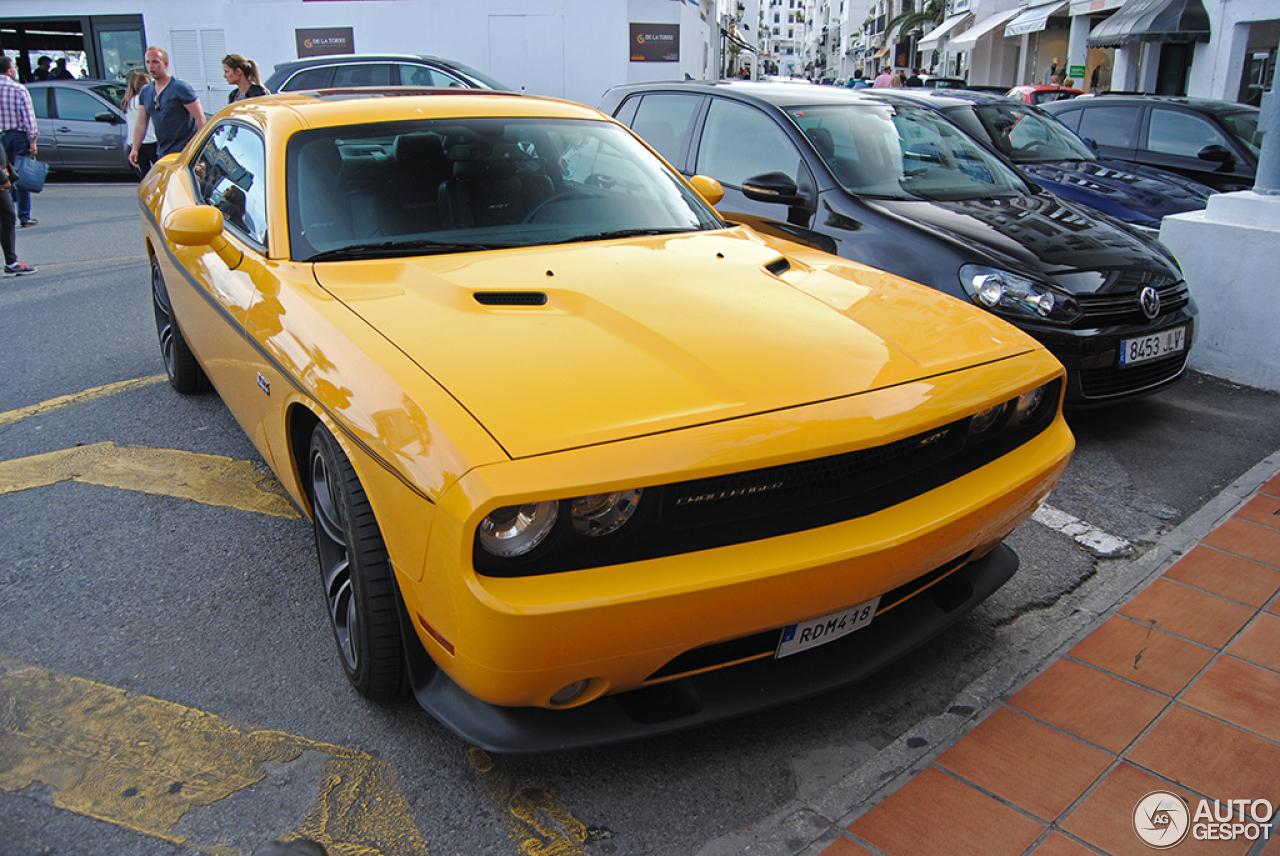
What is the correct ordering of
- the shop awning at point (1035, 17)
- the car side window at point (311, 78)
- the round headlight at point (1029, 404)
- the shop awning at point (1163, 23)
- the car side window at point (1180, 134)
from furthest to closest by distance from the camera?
the shop awning at point (1035, 17)
the shop awning at point (1163, 23)
the car side window at point (311, 78)
the car side window at point (1180, 134)
the round headlight at point (1029, 404)

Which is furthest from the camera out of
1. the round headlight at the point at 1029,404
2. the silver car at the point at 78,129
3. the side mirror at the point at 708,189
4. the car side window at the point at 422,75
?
→ the silver car at the point at 78,129

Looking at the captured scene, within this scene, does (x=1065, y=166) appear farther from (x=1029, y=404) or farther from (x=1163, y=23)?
(x=1163, y=23)

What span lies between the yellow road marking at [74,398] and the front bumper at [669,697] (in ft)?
11.0

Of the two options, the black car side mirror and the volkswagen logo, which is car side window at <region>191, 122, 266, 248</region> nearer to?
the volkswagen logo

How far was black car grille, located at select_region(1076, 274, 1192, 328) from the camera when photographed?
4.05m

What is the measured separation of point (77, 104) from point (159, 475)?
544 inches

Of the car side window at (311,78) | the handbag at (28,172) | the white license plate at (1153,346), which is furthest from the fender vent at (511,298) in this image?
the car side window at (311,78)

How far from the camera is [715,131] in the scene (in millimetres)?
5488

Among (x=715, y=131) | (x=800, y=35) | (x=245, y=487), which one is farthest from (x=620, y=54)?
(x=800, y=35)

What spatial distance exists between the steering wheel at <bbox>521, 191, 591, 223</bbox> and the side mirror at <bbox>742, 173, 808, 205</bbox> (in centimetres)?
186

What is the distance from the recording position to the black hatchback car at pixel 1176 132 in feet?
26.8

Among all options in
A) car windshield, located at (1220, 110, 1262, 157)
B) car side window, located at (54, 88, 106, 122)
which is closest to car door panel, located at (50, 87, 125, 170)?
car side window, located at (54, 88, 106, 122)

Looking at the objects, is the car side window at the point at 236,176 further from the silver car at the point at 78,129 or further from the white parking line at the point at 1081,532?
the silver car at the point at 78,129

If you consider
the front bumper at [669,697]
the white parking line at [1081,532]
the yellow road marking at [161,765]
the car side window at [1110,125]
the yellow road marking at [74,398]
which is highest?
the car side window at [1110,125]
